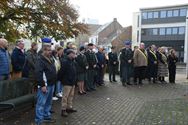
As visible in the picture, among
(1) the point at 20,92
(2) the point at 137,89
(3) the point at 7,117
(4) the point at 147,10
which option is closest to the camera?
(3) the point at 7,117

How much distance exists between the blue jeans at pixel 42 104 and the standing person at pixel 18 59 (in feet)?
7.21

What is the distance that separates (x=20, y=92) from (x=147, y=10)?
64.0 metres

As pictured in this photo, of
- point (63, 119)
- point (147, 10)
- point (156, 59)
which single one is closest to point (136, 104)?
point (63, 119)

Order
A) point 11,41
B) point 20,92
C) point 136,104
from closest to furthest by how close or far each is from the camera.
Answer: point 20,92 < point 136,104 < point 11,41

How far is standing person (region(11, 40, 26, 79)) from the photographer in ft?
34.4

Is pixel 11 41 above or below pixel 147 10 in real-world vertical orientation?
below

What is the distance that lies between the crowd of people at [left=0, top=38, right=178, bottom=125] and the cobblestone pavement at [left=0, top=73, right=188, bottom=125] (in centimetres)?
56

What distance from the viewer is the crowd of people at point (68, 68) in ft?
27.5

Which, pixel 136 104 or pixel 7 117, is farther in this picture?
pixel 136 104

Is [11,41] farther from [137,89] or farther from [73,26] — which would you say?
[137,89]

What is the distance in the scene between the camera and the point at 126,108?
34.7 feet

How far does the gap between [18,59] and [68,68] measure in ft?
6.69

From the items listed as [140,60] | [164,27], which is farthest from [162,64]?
[164,27]

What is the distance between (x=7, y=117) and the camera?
8.87 metres
